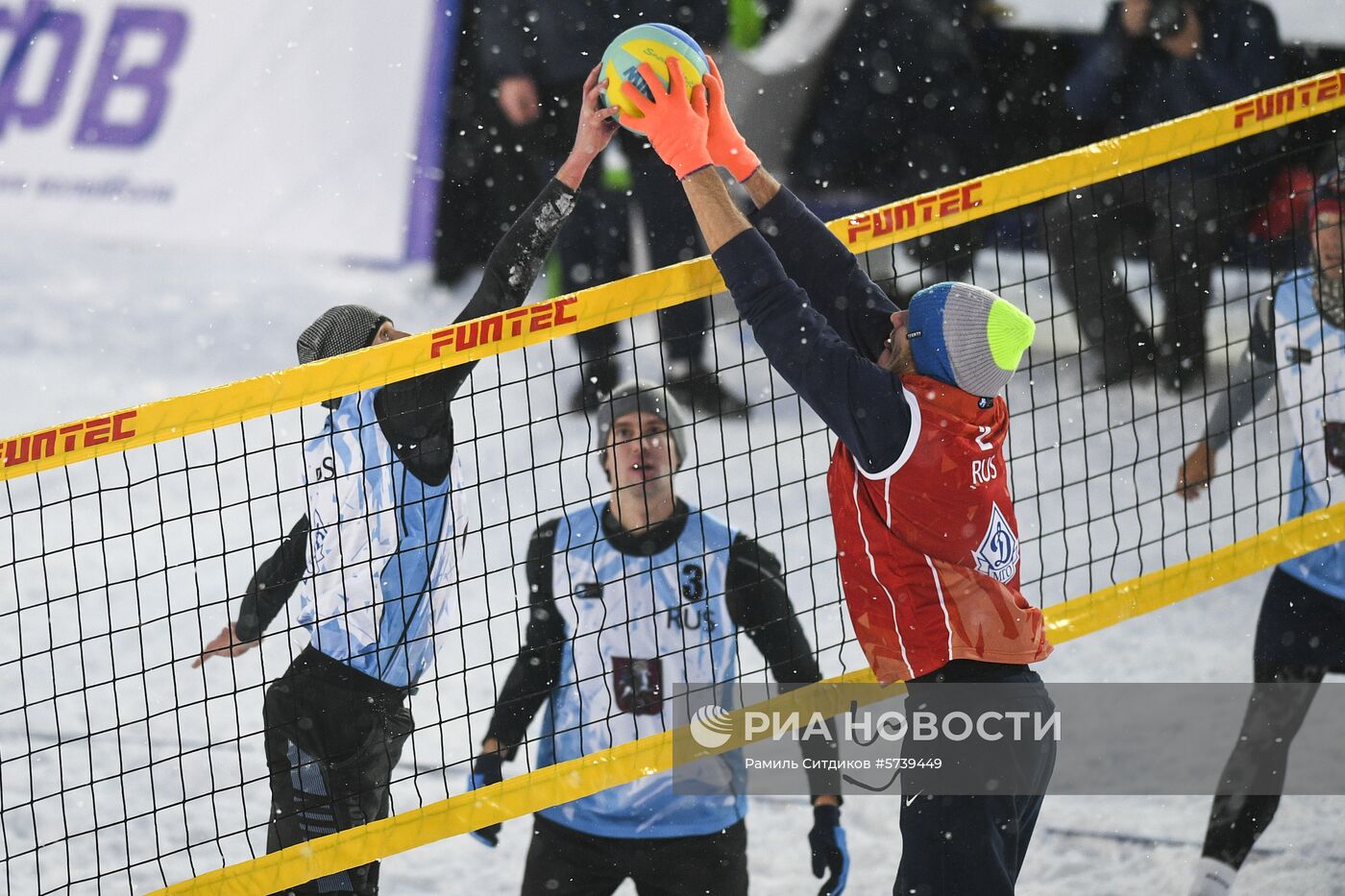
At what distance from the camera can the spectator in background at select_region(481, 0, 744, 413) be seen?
9227 millimetres

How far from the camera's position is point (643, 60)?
3.19 m

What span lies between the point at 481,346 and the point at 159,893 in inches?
60.9

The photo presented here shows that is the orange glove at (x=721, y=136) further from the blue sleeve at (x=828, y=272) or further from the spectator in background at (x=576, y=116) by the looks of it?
the spectator in background at (x=576, y=116)

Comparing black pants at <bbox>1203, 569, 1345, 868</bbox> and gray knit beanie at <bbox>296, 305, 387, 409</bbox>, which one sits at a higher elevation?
gray knit beanie at <bbox>296, 305, 387, 409</bbox>

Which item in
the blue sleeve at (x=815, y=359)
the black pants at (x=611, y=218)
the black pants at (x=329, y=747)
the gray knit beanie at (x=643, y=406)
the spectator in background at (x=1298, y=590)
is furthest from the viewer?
the black pants at (x=611, y=218)

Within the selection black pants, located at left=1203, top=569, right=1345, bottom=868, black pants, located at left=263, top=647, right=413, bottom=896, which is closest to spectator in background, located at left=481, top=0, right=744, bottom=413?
black pants, located at left=1203, top=569, right=1345, bottom=868

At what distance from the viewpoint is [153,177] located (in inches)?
402

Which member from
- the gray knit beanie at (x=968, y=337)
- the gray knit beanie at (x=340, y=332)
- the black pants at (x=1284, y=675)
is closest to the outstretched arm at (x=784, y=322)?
the gray knit beanie at (x=968, y=337)

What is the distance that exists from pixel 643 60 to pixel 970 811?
176 centimetres

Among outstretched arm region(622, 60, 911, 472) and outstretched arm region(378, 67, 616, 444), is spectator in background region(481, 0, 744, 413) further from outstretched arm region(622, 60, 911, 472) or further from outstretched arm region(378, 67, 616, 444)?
outstretched arm region(622, 60, 911, 472)

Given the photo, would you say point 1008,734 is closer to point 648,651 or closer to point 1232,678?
point 648,651

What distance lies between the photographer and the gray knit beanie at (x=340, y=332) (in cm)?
396

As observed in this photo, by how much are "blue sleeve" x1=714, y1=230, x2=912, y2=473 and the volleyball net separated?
238 mm

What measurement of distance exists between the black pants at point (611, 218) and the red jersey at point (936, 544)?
19.2 ft
